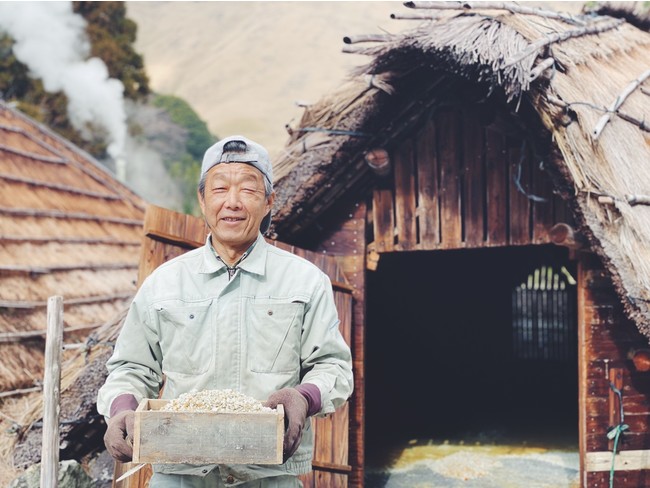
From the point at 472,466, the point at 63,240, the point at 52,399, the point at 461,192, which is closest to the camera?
the point at 52,399

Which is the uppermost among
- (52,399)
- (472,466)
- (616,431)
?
(52,399)

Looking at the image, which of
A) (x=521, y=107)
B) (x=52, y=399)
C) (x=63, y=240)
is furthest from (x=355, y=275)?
(x=63, y=240)

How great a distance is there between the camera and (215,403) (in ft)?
8.34

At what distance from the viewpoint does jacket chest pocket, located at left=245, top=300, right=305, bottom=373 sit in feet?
8.82

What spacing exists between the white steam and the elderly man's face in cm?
2112

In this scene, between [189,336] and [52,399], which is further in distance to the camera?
[52,399]

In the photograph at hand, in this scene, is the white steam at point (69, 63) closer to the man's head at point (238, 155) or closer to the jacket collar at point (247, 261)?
the man's head at point (238, 155)

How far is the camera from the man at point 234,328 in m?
2.67

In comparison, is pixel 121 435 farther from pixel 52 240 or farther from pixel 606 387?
pixel 52 240

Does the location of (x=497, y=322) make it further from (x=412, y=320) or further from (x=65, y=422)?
(x=65, y=422)

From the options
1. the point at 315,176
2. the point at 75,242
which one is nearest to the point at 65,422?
the point at 315,176

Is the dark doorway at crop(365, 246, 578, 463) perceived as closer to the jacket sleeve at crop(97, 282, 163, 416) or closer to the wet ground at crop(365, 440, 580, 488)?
the wet ground at crop(365, 440, 580, 488)

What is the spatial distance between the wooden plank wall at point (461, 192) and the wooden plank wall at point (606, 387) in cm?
54

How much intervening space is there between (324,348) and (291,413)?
0.34 metres
